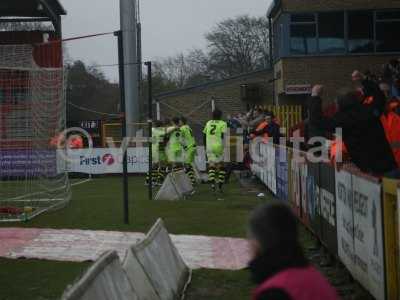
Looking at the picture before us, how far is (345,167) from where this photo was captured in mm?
8734

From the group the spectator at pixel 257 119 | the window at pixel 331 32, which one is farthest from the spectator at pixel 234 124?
the window at pixel 331 32

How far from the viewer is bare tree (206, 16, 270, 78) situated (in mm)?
66312

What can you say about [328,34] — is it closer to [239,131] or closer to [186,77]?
[239,131]

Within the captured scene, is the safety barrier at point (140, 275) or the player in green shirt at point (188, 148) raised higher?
the player in green shirt at point (188, 148)

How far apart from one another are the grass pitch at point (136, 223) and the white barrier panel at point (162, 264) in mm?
188

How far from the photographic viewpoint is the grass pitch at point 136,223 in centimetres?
850

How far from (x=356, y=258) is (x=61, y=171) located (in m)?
11.4

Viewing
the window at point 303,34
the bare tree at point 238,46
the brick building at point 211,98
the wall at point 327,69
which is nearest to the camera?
the wall at point 327,69

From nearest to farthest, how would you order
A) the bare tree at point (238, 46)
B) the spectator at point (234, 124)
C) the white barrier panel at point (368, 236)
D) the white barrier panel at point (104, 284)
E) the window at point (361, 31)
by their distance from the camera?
1. the white barrier panel at point (104, 284)
2. the white barrier panel at point (368, 236)
3. the spectator at point (234, 124)
4. the window at point (361, 31)
5. the bare tree at point (238, 46)

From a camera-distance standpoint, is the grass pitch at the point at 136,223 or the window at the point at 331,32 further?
the window at the point at 331,32

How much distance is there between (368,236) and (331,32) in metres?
27.3

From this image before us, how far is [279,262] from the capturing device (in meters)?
3.34

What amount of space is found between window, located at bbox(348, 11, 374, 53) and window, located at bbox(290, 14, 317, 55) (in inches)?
58.7

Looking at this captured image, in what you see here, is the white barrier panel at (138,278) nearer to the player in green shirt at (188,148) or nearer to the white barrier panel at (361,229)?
the white barrier panel at (361,229)
